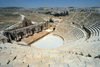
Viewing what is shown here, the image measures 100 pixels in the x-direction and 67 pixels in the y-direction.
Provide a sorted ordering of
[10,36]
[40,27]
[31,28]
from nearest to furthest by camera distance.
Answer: [10,36] → [31,28] → [40,27]

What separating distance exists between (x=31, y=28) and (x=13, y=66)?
17.2 m

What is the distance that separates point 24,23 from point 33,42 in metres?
10.5

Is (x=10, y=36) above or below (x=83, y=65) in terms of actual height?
below

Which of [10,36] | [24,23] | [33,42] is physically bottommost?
[33,42]

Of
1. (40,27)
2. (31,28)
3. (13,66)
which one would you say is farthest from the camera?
(40,27)

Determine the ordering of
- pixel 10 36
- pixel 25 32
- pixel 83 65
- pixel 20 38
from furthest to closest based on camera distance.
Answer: pixel 25 32, pixel 20 38, pixel 10 36, pixel 83 65

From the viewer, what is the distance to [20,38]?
675 inches

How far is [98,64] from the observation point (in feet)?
12.5

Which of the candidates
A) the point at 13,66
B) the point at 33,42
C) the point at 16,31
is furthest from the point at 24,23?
the point at 13,66

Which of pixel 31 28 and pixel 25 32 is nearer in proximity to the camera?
pixel 25 32

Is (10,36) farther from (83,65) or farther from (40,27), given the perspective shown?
(83,65)

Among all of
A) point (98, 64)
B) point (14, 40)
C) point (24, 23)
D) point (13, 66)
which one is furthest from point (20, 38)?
point (98, 64)

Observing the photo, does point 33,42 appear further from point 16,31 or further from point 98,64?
point 98,64

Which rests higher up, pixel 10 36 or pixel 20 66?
pixel 20 66
